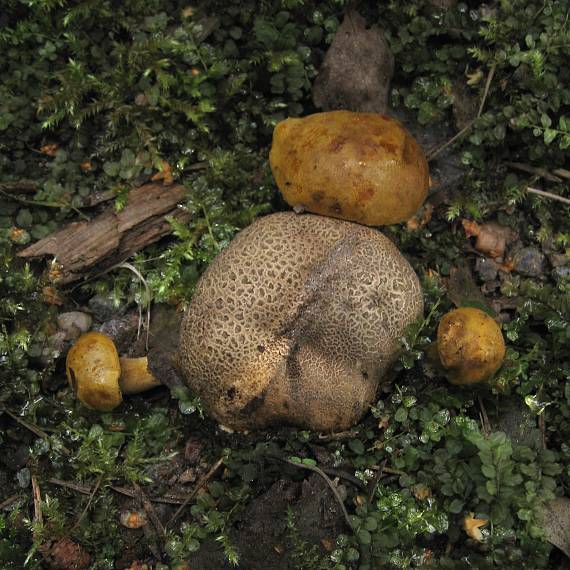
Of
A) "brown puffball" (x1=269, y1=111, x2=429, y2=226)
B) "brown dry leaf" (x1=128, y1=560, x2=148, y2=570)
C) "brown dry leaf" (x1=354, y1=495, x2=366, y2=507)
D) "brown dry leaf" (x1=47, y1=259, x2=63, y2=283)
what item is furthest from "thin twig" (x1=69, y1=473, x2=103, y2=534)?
"brown puffball" (x1=269, y1=111, x2=429, y2=226)

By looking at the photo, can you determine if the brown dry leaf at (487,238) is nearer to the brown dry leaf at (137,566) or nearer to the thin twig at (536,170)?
the thin twig at (536,170)

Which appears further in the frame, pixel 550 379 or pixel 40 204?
pixel 40 204

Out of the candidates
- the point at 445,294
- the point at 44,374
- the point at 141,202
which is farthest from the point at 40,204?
the point at 445,294

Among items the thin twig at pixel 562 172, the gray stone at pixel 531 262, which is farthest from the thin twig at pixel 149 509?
the thin twig at pixel 562 172

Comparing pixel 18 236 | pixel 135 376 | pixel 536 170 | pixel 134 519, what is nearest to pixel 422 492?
pixel 134 519

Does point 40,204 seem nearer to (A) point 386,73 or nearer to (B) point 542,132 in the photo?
(A) point 386,73

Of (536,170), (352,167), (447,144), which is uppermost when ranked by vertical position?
(352,167)

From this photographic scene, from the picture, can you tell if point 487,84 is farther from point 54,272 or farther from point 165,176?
point 54,272
